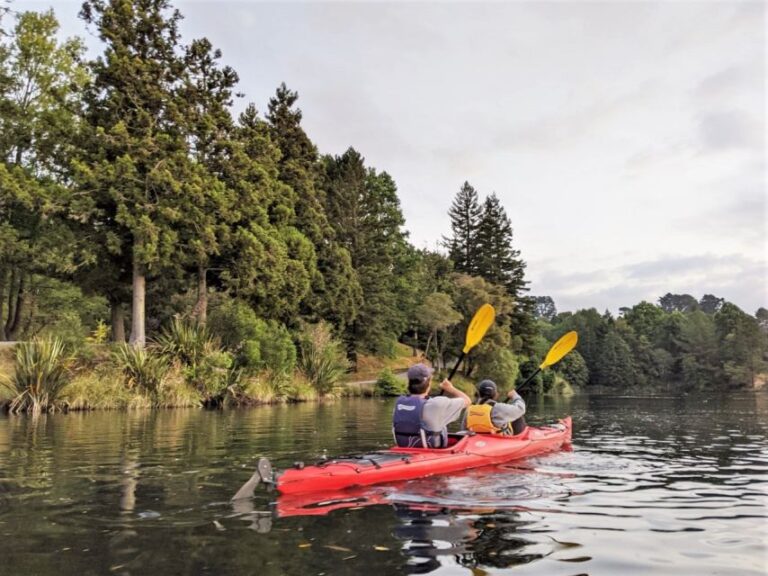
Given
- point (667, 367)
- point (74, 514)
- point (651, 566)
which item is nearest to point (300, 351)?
point (74, 514)

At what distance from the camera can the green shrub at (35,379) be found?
18.4 meters

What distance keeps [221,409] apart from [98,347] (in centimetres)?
492

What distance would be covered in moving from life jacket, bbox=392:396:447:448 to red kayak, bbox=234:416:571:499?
0.72ft

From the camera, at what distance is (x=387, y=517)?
249 inches

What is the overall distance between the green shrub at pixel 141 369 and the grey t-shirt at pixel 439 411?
15165 mm

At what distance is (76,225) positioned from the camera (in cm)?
2566

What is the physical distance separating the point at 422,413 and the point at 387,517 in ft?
8.70

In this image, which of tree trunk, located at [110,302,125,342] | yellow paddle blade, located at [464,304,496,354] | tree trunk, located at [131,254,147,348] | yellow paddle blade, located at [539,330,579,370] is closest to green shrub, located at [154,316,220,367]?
tree trunk, located at [131,254,147,348]

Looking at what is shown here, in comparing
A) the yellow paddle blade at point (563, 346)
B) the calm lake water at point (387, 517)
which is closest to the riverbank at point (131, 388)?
the calm lake water at point (387, 517)

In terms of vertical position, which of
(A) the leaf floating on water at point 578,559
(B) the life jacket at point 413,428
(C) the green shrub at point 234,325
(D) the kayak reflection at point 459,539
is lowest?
(A) the leaf floating on water at point 578,559

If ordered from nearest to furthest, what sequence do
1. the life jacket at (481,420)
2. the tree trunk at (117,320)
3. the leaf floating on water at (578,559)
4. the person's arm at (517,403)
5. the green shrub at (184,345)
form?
the leaf floating on water at (578,559)
the life jacket at (481,420)
the person's arm at (517,403)
the green shrub at (184,345)
the tree trunk at (117,320)

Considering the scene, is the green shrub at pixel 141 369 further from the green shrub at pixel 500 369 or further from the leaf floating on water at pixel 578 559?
the green shrub at pixel 500 369

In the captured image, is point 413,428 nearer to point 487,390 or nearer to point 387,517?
point 487,390

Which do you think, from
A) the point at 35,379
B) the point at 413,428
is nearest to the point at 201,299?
A: the point at 35,379
